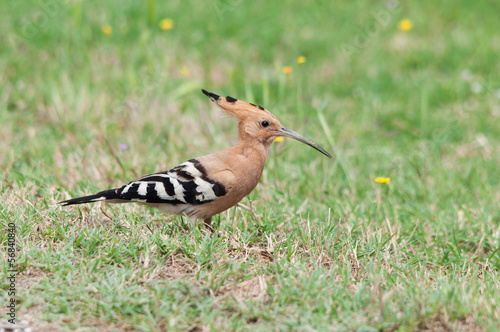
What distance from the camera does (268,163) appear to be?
186 inches

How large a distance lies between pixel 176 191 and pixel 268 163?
63.1 inches

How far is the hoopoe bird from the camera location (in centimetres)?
321

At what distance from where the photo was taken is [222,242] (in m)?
3.18

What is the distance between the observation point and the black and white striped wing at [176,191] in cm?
320

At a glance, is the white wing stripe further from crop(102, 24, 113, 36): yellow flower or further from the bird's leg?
crop(102, 24, 113, 36): yellow flower

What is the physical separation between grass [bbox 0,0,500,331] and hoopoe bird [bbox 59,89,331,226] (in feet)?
0.49

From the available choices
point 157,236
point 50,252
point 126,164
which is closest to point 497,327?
point 157,236

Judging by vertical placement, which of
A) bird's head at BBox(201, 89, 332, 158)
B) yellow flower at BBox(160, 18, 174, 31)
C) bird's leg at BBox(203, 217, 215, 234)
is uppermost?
yellow flower at BBox(160, 18, 174, 31)

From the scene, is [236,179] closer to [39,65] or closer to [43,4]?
[39,65]

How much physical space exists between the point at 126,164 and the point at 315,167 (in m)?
1.43

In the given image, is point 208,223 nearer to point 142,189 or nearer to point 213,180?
point 213,180

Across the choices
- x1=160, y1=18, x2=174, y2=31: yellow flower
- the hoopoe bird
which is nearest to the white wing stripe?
the hoopoe bird

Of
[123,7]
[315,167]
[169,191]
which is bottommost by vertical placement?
[315,167]

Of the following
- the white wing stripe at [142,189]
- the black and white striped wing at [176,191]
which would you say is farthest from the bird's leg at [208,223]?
the white wing stripe at [142,189]
